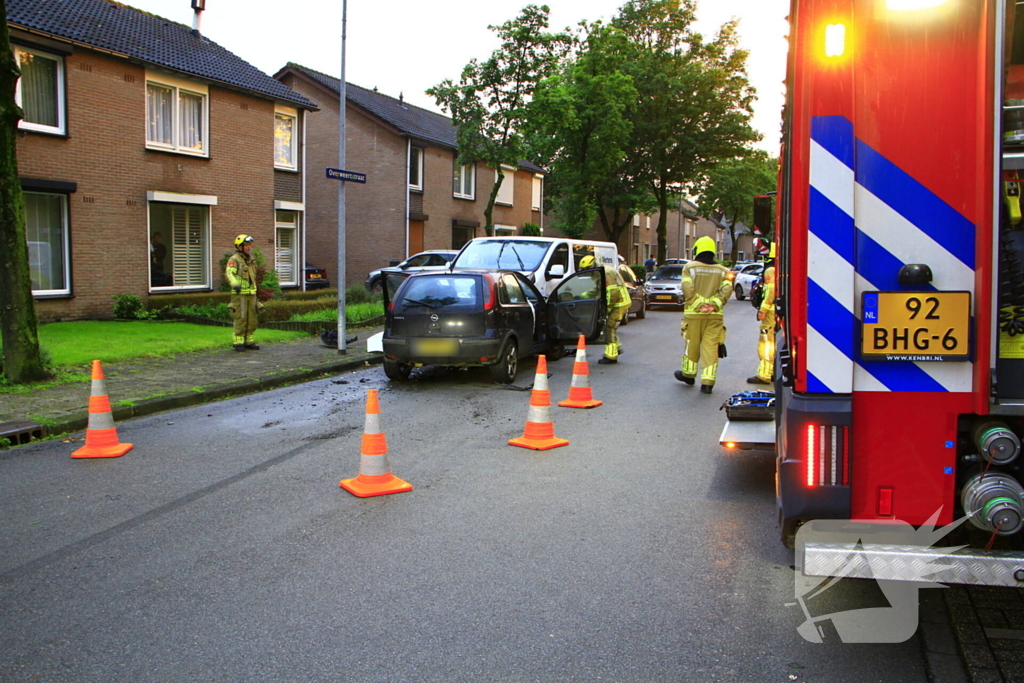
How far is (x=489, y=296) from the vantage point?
10.5m

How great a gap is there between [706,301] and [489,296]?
8.94ft

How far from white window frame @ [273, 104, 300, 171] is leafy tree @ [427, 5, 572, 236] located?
4.17 metres

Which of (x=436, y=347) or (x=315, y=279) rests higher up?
(x=315, y=279)

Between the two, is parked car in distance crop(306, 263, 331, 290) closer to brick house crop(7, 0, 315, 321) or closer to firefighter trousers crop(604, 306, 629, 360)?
brick house crop(7, 0, 315, 321)

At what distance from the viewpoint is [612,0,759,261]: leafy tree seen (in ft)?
120

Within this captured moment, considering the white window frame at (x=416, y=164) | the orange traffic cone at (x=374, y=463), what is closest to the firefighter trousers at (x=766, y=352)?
the orange traffic cone at (x=374, y=463)

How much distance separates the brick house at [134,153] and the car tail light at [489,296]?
1051 cm

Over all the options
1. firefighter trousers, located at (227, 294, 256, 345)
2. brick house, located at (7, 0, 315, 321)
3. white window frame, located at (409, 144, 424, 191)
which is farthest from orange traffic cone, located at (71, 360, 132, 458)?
white window frame, located at (409, 144, 424, 191)

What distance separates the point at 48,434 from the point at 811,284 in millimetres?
7176

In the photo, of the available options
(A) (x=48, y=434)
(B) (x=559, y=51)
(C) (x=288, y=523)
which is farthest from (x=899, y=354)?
(B) (x=559, y=51)

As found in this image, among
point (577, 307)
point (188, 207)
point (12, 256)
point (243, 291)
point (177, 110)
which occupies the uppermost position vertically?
point (177, 110)

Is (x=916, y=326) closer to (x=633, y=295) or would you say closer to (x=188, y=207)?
(x=633, y=295)

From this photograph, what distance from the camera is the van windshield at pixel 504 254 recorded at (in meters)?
14.5

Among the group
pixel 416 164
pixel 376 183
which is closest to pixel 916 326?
pixel 376 183
